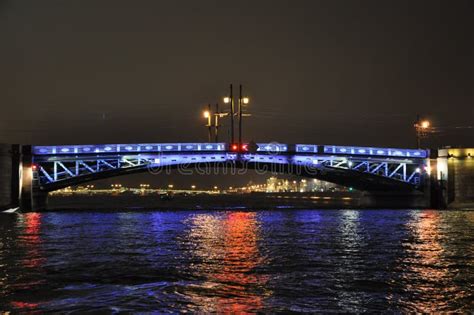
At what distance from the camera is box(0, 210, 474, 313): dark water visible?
1781 centimetres

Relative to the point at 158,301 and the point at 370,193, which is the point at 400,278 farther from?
the point at 370,193

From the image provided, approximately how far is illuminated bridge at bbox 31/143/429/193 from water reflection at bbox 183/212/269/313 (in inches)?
1566

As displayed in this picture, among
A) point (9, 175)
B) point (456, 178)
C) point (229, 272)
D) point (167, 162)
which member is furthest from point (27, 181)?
point (229, 272)

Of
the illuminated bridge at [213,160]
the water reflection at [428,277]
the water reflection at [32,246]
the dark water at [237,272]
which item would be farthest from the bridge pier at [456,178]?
the water reflection at [32,246]

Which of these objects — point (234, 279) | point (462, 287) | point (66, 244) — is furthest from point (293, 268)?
point (66, 244)

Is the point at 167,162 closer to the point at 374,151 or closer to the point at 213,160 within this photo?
the point at 213,160

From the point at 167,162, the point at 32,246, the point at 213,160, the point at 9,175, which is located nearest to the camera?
the point at 32,246

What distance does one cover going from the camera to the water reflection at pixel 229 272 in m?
17.8

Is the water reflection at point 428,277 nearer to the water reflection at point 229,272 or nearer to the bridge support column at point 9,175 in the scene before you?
the water reflection at point 229,272

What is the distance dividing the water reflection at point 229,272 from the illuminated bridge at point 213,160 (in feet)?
130

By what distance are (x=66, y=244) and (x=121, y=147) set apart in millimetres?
44240

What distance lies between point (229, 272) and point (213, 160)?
58.0 m

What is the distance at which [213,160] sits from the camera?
81.3 m

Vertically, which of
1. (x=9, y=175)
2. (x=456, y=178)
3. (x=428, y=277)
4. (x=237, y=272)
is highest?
(x=9, y=175)
